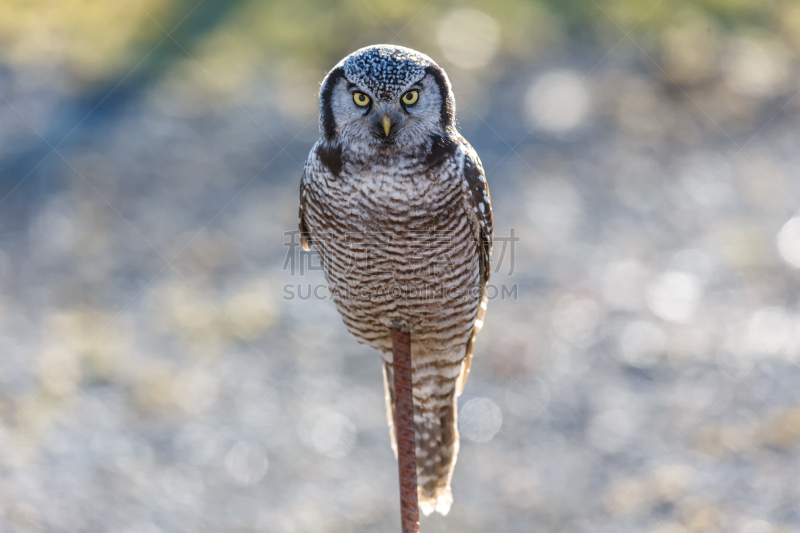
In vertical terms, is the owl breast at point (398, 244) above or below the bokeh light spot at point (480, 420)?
above

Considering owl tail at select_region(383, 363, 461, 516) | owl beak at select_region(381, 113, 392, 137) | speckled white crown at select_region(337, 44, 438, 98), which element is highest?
speckled white crown at select_region(337, 44, 438, 98)

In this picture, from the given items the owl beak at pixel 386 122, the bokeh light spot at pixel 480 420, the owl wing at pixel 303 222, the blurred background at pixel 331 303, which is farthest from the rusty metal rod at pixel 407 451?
the bokeh light spot at pixel 480 420

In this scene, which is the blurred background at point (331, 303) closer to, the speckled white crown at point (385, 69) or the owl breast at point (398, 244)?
the owl breast at point (398, 244)

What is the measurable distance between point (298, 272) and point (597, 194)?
15.3ft

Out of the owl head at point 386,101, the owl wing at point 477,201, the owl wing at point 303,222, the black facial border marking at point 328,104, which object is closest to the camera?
the owl head at point 386,101

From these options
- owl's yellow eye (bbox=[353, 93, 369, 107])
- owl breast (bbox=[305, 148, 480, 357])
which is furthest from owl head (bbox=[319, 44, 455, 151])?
owl breast (bbox=[305, 148, 480, 357])

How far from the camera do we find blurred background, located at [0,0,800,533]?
7164mm

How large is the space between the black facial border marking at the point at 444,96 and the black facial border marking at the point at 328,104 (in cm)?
51

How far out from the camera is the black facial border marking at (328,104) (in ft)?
12.5

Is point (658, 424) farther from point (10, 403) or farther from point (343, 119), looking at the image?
point (10, 403)

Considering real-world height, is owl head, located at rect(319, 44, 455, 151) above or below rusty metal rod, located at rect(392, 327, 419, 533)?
above

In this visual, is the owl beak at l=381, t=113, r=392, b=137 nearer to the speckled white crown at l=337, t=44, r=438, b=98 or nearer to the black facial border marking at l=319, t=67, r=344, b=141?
the speckled white crown at l=337, t=44, r=438, b=98

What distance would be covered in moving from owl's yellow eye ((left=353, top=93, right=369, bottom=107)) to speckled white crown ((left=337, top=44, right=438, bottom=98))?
10 centimetres

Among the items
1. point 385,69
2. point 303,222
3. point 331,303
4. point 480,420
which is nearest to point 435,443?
point 303,222
